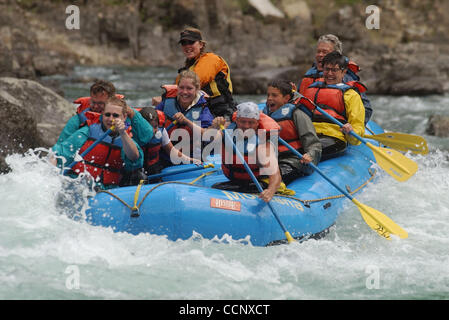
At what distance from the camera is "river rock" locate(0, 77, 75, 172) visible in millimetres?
6391

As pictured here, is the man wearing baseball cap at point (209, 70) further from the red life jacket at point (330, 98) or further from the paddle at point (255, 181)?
the paddle at point (255, 181)

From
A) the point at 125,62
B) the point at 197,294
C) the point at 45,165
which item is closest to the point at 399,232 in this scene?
the point at 197,294

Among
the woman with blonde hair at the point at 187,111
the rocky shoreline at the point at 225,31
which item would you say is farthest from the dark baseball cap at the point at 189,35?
the rocky shoreline at the point at 225,31

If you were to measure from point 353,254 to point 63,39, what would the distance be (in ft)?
68.0

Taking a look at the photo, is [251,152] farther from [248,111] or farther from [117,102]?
[117,102]

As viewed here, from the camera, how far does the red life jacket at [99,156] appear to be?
4438 mm

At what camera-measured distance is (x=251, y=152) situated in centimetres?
430

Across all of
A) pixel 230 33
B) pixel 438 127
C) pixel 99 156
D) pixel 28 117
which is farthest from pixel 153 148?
pixel 230 33

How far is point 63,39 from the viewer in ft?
75.7

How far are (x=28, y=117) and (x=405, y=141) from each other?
13.1 feet

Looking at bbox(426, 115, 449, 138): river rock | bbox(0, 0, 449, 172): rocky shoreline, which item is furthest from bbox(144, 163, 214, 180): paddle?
bbox(0, 0, 449, 172): rocky shoreline

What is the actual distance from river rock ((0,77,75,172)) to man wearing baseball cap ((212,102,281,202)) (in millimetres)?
2876

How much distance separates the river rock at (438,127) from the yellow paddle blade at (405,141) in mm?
3900

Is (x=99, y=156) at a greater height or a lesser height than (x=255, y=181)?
greater
